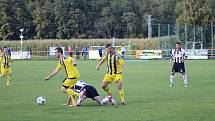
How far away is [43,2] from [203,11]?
37157 mm

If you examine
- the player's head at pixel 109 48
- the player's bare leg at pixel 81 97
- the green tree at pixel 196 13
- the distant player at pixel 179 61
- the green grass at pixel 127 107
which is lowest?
the green grass at pixel 127 107

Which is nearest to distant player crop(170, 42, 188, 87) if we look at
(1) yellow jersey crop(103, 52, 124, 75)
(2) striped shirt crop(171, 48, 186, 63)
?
(2) striped shirt crop(171, 48, 186, 63)

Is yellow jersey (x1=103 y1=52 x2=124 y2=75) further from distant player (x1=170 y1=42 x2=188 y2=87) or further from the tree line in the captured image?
the tree line

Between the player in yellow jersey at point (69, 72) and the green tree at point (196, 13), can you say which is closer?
the player in yellow jersey at point (69, 72)

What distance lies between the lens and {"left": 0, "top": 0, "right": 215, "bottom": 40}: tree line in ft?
334

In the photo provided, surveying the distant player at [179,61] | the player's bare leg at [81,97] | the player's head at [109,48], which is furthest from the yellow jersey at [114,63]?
the distant player at [179,61]

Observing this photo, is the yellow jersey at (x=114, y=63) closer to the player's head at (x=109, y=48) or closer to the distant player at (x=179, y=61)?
the player's head at (x=109, y=48)

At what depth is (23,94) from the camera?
21.6 meters

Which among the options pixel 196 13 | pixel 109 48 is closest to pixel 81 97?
pixel 109 48

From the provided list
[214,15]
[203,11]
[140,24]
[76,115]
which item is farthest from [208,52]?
[76,115]

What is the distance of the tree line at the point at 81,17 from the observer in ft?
334

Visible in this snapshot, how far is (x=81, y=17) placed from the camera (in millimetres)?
104250

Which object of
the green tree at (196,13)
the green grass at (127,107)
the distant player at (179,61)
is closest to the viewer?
the green grass at (127,107)

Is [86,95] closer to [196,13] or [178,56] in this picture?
[178,56]
